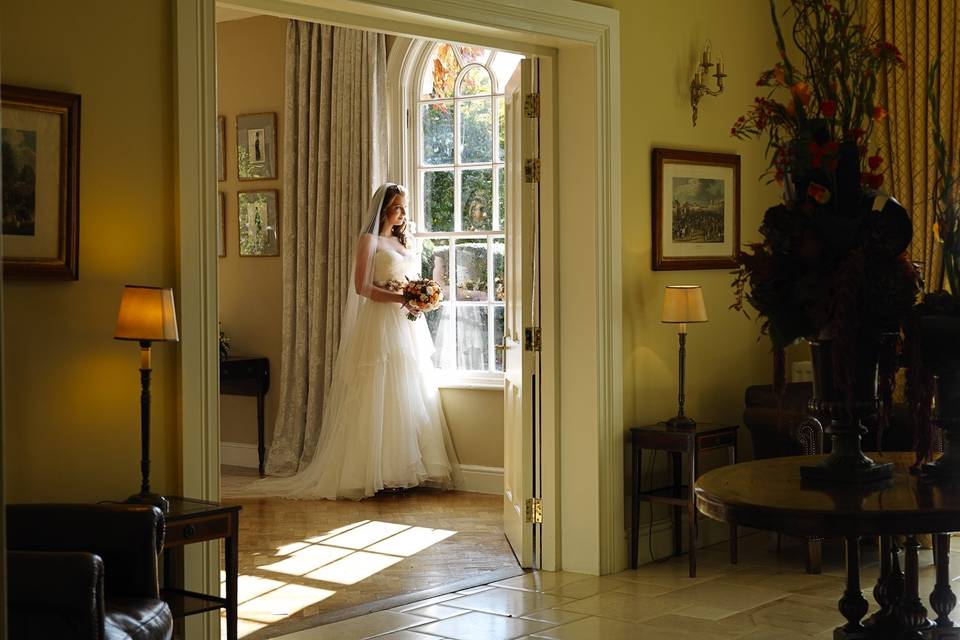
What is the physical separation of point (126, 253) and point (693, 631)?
2.75 meters

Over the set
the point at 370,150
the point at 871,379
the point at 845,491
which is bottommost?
the point at 845,491

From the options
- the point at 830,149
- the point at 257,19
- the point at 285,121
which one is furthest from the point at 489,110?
the point at 830,149

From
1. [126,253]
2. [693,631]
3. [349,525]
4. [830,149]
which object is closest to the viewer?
[830,149]

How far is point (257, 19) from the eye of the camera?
8828mm

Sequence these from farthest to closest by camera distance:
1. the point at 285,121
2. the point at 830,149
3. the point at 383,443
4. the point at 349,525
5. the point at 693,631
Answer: the point at 285,121
the point at 383,443
the point at 349,525
the point at 693,631
the point at 830,149

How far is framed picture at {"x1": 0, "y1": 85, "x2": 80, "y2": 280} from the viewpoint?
12.2 feet

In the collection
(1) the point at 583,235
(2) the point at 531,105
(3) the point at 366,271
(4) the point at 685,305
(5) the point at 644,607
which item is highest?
(2) the point at 531,105

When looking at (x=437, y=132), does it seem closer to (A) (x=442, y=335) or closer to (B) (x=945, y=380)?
(A) (x=442, y=335)

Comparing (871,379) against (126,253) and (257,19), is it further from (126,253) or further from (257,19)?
(257,19)

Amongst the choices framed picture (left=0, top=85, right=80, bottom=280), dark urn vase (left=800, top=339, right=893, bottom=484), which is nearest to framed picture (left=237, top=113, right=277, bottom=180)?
framed picture (left=0, top=85, right=80, bottom=280)

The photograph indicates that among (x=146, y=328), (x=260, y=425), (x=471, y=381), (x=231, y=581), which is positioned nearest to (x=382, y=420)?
(x=471, y=381)

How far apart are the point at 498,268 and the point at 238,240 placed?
2391 mm

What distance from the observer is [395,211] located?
25.8 ft

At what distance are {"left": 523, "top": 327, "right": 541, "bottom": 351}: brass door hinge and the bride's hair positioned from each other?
235 centimetres
